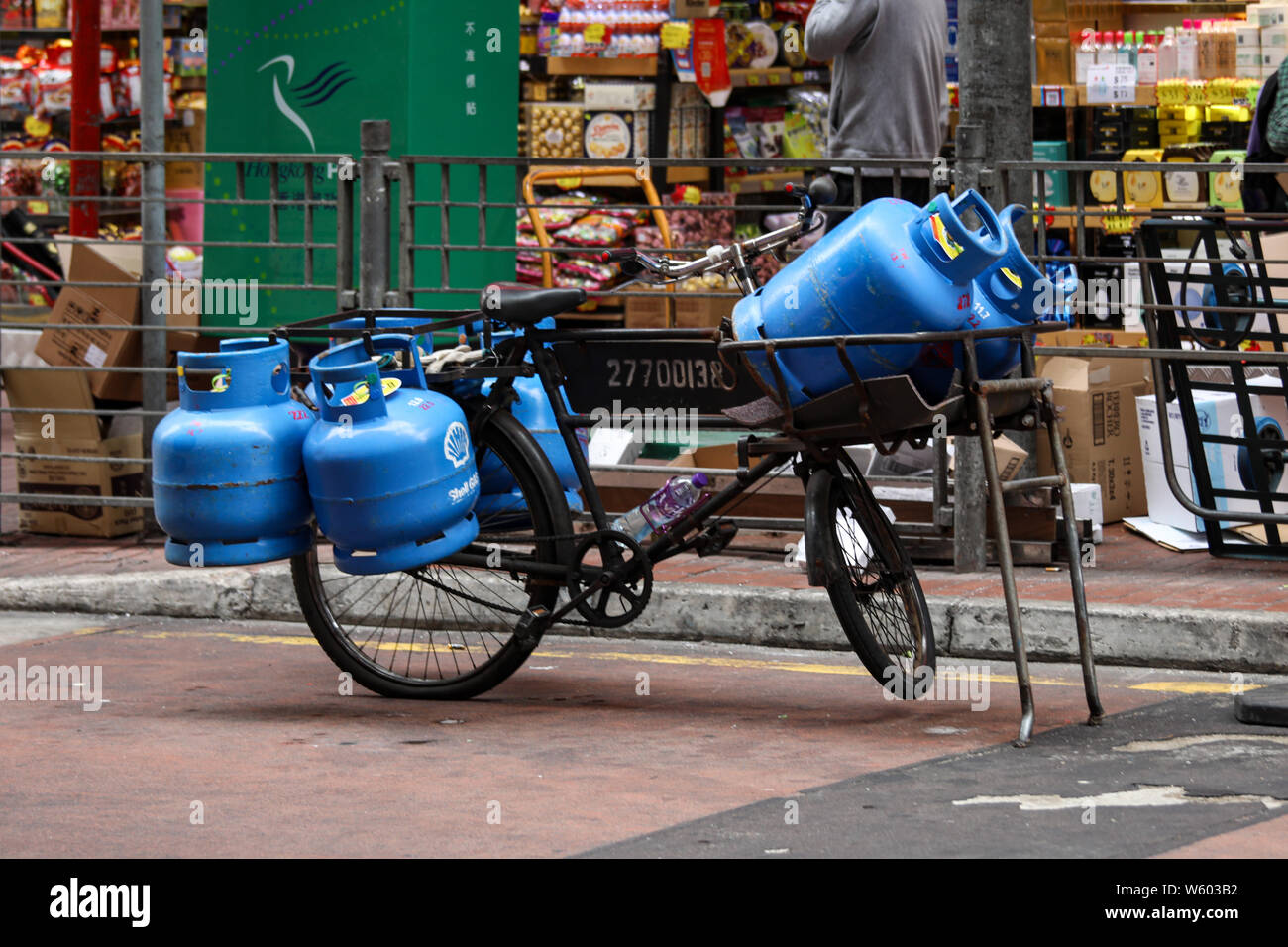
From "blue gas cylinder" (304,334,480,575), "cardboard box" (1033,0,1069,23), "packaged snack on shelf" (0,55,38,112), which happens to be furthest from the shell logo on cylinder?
"packaged snack on shelf" (0,55,38,112)

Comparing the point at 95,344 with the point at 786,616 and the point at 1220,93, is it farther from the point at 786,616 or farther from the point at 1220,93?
the point at 1220,93

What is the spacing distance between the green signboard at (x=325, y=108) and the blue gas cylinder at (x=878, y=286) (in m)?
4.73

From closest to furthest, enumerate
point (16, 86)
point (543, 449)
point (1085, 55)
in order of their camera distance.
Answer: point (543, 449) → point (1085, 55) → point (16, 86)

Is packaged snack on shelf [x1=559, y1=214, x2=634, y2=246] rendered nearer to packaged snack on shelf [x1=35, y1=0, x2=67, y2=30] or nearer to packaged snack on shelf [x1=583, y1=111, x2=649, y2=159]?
packaged snack on shelf [x1=583, y1=111, x2=649, y2=159]

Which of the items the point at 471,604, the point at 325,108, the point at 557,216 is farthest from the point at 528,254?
the point at 471,604

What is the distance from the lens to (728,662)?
6215mm

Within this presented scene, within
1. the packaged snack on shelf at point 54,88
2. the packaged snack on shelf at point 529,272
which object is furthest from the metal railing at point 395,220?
the packaged snack on shelf at point 54,88

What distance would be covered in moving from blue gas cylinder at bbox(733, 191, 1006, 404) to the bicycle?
21 cm

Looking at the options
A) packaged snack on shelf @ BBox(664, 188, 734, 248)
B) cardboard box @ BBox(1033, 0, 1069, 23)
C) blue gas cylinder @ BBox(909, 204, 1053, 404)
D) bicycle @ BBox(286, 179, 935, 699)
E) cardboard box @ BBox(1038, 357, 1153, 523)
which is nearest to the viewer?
blue gas cylinder @ BBox(909, 204, 1053, 404)

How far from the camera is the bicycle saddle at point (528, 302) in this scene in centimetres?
538

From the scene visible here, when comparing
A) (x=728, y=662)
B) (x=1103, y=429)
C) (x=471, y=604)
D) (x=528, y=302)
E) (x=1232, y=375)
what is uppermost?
(x=528, y=302)

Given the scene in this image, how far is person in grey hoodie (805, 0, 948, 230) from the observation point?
8281mm

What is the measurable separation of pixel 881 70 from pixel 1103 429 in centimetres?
193
